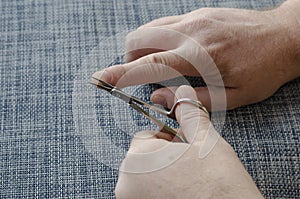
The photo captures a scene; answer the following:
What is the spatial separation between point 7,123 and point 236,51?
0.38 meters

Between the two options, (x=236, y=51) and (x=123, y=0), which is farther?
(x=123, y=0)

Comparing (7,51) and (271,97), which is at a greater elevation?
(7,51)

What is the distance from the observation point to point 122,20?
0.85 m

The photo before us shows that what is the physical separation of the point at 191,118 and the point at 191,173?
0.26ft

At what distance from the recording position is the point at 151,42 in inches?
30.3

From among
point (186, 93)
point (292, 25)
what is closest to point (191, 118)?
point (186, 93)

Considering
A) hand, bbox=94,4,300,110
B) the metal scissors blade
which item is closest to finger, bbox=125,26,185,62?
hand, bbox=94,4,300,110

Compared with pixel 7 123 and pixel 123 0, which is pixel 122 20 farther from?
pixel 7 123

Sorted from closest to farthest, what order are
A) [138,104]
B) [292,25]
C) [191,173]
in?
1. [191,173]
2. [138,104]
3. [292,25]

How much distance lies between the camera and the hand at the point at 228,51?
2.40ft

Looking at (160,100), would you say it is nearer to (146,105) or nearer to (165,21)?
(146,105)

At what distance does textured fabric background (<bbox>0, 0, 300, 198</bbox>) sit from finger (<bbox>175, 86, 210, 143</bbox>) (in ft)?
0.25

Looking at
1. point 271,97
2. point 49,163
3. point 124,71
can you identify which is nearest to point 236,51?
point 271,97

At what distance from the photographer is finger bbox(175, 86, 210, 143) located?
63 cm
